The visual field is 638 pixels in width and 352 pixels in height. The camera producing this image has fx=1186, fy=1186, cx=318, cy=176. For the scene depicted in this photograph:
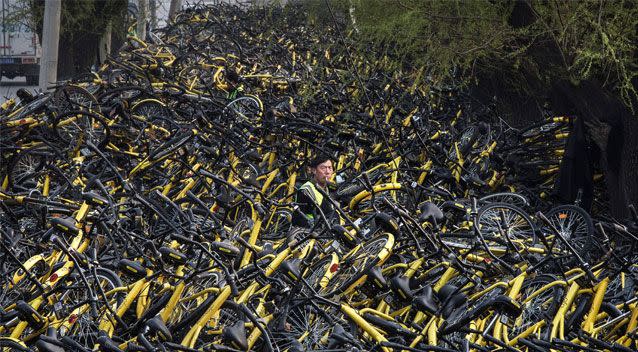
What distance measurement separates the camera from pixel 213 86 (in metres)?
14.7

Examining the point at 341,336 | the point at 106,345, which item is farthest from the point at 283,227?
the point at 106,345

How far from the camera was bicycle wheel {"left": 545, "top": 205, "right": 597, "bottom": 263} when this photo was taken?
934 centimetres

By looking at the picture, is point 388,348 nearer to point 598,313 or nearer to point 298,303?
point 298,303

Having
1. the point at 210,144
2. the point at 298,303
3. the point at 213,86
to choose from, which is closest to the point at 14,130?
the point at 210,144

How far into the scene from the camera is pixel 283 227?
884cm

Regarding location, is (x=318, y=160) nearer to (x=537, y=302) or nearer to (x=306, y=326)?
(x=537, y=302)

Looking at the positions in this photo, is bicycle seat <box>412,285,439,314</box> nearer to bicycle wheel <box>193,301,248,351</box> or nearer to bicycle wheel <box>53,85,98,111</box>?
bicycle wheel <box>193,301,248,351</box>

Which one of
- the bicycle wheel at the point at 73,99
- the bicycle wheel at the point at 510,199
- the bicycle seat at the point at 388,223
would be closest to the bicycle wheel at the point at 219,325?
the bicycle seat at the point at 388,223

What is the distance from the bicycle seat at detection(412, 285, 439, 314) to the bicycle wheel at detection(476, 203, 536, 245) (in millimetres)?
3448

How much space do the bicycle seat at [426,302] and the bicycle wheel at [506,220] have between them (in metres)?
3.45

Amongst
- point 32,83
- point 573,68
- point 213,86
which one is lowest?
point 32,83

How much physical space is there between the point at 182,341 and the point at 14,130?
564 cm

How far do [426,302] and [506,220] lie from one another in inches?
153

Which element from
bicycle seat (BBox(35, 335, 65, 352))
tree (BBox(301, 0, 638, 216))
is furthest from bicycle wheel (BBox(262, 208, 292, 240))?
bicycle seat (BBox(35, 335, 65, 352))
